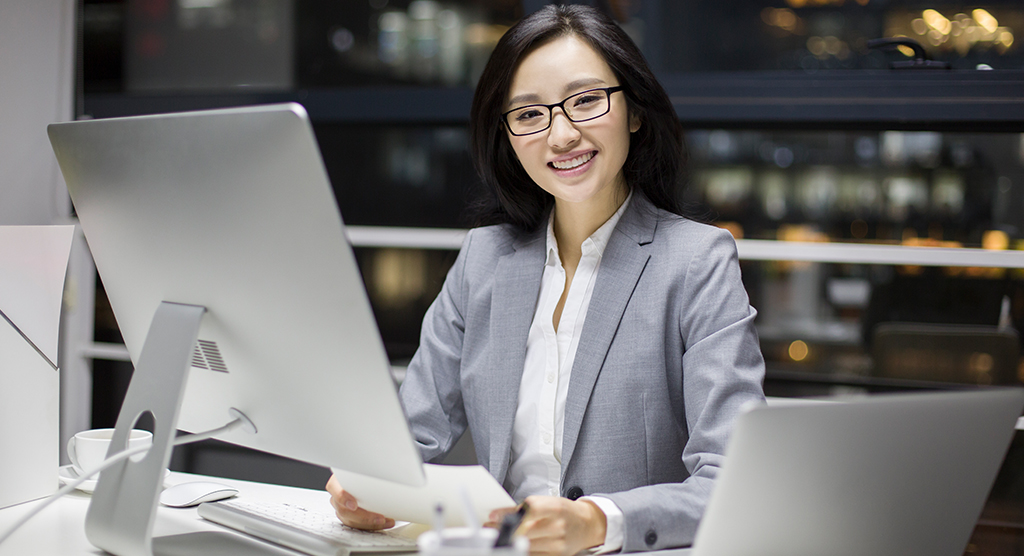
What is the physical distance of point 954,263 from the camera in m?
2.00

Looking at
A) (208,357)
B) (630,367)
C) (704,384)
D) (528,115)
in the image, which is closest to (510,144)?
(528,115)

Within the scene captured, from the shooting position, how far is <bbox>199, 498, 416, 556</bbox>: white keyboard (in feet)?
3.18

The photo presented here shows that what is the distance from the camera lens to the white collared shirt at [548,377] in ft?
4.35

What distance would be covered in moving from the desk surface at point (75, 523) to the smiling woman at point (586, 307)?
24 centimetres

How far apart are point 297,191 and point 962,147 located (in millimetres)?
2300

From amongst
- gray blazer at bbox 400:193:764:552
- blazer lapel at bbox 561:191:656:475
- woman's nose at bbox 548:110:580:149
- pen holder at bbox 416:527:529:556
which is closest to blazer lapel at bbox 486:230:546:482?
gray blazer at bbox 400:193:764:552

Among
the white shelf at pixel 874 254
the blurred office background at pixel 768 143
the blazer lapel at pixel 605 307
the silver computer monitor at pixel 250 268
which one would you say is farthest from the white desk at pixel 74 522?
the white shelf at pixel 874 254

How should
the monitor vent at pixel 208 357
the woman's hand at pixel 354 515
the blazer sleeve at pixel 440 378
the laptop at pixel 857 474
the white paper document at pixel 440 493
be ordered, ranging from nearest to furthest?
the laptop at pixel 857 474 < the white paper document at pixel 440 493 < the monitor vent at pixel 208 357 < the woman's hand at pixel 354 515 < the blazer sleeve at pixel 440 378

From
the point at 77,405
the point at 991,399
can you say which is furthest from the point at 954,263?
the point at 77,405

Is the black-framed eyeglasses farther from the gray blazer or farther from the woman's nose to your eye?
the gray blazer

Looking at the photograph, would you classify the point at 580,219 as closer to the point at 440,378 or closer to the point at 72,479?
the point at 440,378

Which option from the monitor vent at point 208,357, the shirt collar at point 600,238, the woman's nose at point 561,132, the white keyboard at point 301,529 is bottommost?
the white keyboard at point 301,529

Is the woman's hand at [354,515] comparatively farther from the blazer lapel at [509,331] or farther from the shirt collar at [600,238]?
the shirt collar at [600,238]

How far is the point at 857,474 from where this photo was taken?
0.76 metres
